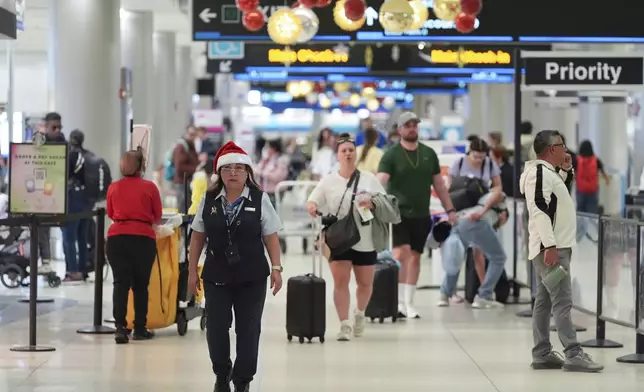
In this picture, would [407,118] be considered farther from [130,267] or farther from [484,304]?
[130,267]

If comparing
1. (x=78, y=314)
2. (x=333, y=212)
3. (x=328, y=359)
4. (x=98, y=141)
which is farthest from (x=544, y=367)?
(x=98, y=141)

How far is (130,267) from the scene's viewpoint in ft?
39.3

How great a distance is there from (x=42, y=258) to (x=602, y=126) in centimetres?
1792

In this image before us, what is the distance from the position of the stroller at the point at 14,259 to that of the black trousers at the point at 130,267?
167 inches

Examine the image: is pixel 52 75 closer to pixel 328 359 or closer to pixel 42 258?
pixel 42 258

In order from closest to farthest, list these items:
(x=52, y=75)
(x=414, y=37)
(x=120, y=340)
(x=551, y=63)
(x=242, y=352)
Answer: (x=242, y=352) < (x=120, y=340) < (x=551, y=63) < (x=414, y=37) < (x=52, y=75)

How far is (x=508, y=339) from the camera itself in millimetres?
12539

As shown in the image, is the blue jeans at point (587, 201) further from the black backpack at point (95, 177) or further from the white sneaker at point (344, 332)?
the white sneaker at point (344, 332)

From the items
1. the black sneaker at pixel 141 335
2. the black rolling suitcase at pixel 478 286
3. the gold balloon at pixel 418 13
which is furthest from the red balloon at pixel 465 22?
the black sneaker at pixel 141 335

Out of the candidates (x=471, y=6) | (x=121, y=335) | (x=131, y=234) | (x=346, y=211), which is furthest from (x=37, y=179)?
(x=471, y=6)

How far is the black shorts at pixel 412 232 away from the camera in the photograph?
13664 millimetres

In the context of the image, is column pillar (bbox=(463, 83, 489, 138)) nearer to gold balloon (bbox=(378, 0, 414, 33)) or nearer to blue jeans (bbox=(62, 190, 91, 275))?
blue jeans (bbox=(62, 190, 91, 275))

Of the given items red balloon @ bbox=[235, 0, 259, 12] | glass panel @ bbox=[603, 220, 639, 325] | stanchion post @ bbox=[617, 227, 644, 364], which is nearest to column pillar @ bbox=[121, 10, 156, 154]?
red balloon @ bbox=[235, 0, 259, 12]

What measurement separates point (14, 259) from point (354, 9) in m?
4.92
